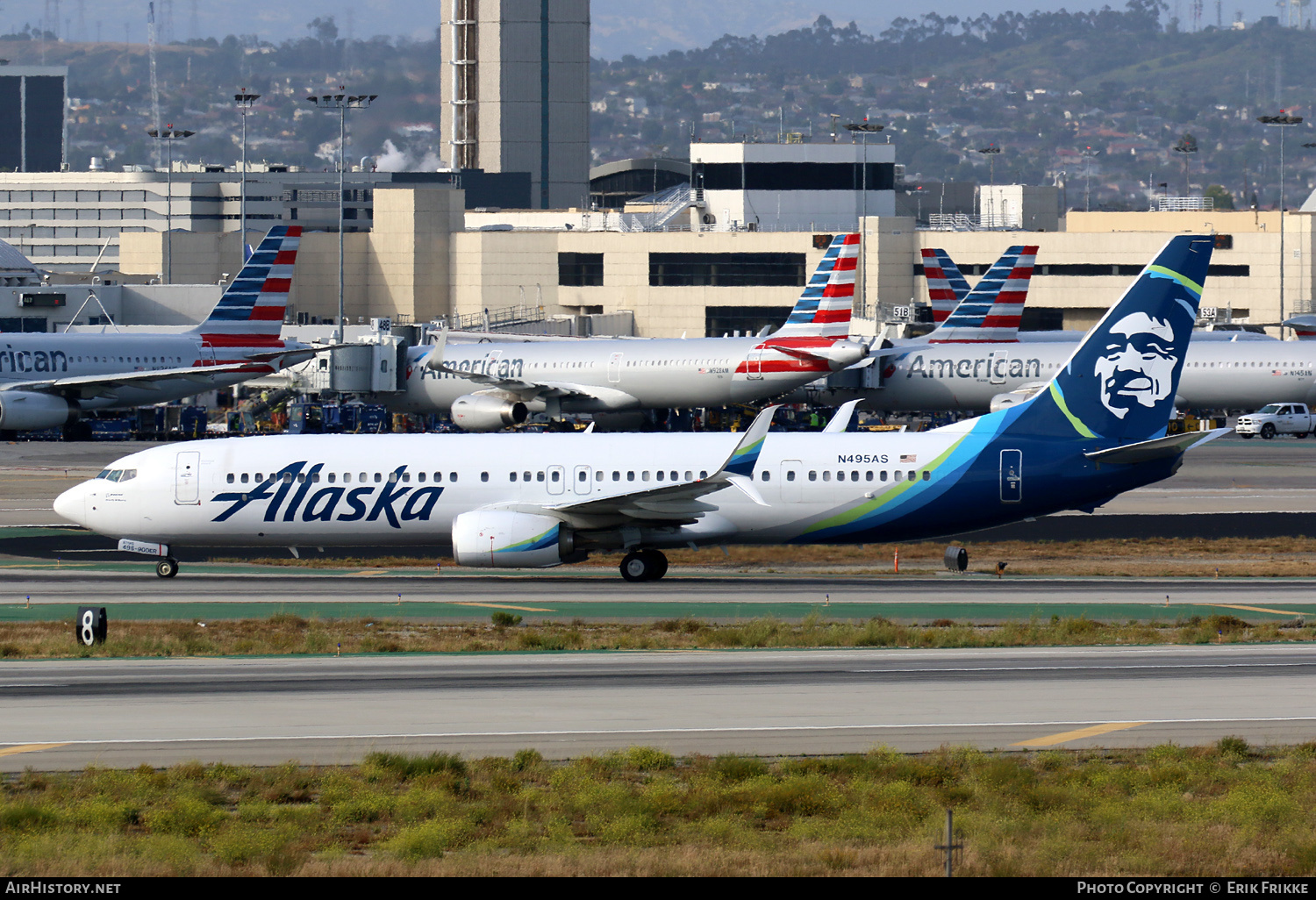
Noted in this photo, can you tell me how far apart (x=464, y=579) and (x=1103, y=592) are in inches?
597

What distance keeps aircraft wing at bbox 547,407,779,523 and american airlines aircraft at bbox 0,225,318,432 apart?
137 feet

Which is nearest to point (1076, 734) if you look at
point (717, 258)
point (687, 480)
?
point (687, 480)

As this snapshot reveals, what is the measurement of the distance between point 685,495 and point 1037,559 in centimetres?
1252

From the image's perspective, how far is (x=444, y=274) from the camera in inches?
5571

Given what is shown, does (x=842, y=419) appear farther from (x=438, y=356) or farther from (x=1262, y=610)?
(x=438, y=356)

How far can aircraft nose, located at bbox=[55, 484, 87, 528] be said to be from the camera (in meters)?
40.9

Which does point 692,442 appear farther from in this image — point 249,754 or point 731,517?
point 249,754

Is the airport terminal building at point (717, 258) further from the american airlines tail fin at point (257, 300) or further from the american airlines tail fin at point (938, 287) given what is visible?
the american airlines tail fin at point (257, 300)

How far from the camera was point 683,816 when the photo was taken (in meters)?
18.6

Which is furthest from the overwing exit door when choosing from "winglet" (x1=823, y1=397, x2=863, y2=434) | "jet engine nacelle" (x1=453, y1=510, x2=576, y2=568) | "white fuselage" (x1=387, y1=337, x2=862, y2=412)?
"white fuselage" (x1=387, y1=337, x2=862, y2=412)

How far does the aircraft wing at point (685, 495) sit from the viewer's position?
3838cm

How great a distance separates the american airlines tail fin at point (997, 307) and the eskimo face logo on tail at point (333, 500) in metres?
54.9

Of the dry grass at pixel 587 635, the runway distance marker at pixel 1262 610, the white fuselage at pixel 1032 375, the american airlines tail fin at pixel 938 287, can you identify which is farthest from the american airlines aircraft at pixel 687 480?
the american airlines tail fin at pixel 938 287

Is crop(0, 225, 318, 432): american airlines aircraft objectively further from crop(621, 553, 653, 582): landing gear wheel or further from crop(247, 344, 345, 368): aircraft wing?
crop(621, 553, 653, 582): landing gear wheel
